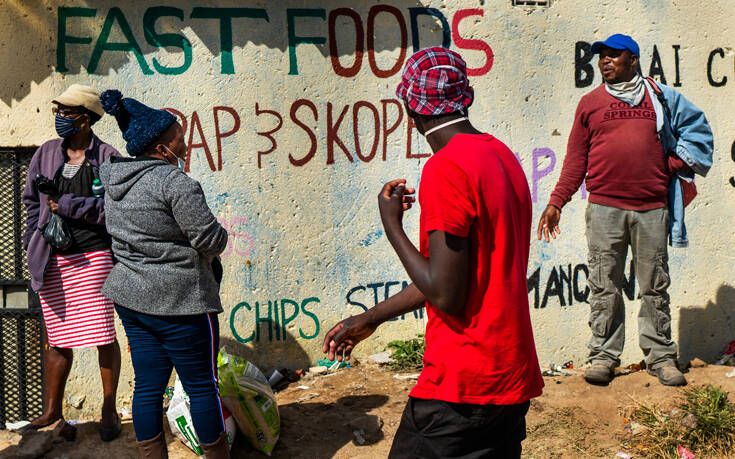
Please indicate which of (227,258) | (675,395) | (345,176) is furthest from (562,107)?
(227,258)

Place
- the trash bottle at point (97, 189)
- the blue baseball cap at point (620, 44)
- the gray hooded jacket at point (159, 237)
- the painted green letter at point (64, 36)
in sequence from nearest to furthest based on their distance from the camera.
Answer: the gray hooded jacket at point (159, 237) → the trash bottle at point (97, 189) → the blue baseball cap at point (620, 44) → the painted green letter at point (64, 36)

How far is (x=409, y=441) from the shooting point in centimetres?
220

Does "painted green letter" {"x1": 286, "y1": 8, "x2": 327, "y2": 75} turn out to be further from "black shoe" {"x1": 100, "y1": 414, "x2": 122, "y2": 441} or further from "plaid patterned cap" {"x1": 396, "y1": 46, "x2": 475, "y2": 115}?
"plaid patterned cap" {"x1": 396, "y1": 46, "x2": 475, "y2": 115}

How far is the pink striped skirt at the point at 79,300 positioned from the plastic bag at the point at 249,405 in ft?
2.20

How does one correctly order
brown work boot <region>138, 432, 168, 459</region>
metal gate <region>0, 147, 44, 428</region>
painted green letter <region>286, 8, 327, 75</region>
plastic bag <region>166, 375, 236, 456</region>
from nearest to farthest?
brown work boot <region>138, 432, 168, 459</region>
plastic bag <region>166, 375, 236, 456</region>
metal gate <region>0, 147, 44, 428</region>
painted green letter <region>286, 8, 327, 75</region>

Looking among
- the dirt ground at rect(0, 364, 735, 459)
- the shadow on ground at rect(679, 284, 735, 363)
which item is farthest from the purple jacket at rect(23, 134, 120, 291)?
the shadow on ground at rect(679, 284, 735, 363)

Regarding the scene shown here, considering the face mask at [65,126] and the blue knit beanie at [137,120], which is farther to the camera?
the face mask at [65,126]

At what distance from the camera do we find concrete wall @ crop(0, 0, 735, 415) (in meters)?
4.78

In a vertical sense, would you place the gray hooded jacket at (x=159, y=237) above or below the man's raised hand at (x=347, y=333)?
above

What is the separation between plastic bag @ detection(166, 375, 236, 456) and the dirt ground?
0.12m

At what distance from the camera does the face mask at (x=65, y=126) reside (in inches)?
158

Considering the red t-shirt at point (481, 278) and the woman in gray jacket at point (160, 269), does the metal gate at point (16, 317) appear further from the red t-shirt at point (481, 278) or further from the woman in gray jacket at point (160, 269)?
the red t-shirt at point (481, 278)

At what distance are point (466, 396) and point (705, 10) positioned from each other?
4.49 m

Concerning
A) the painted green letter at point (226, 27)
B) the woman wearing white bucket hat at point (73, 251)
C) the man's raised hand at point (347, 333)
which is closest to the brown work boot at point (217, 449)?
the woman wearing white bucket hat at point (73, 251)
